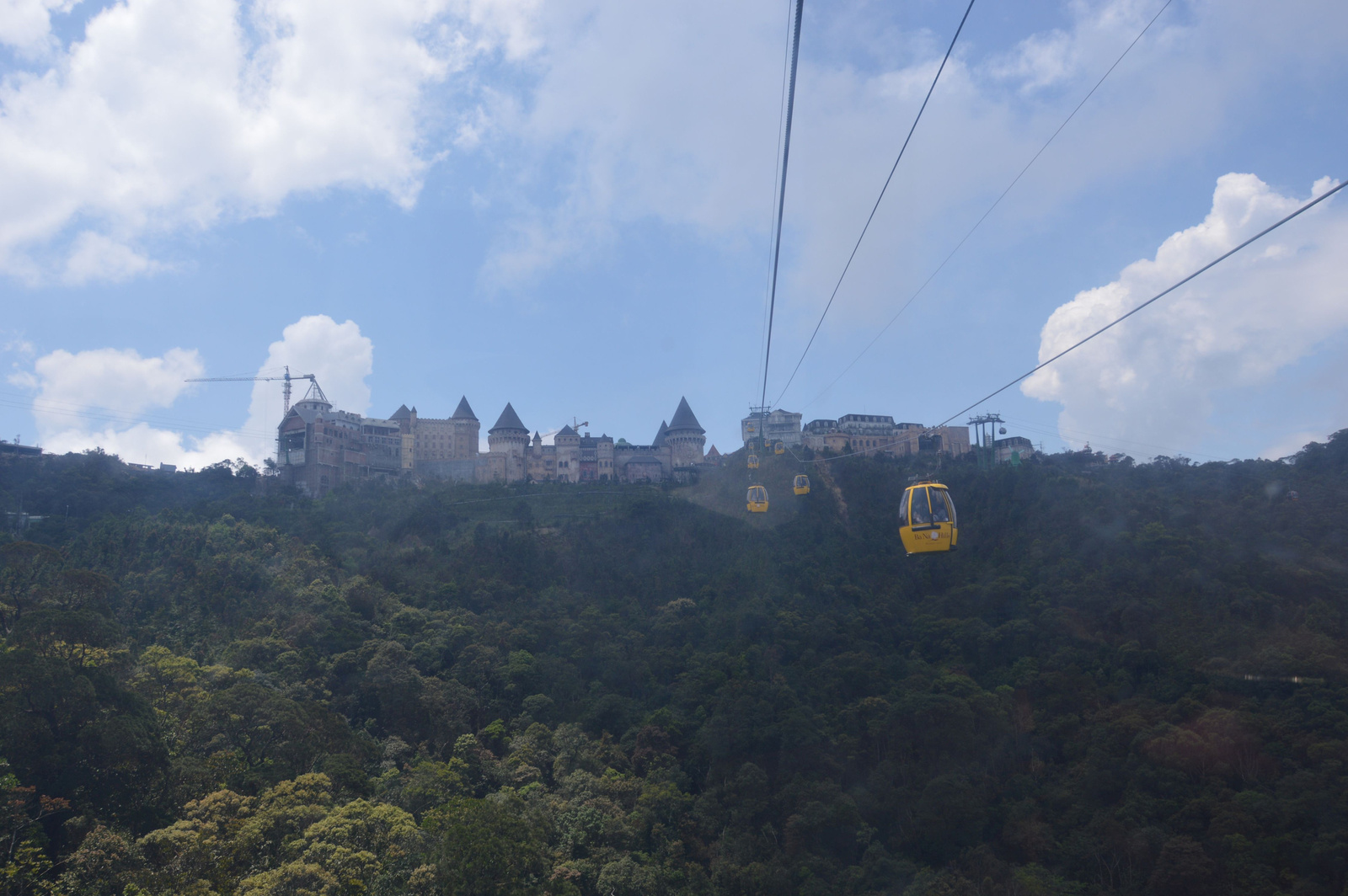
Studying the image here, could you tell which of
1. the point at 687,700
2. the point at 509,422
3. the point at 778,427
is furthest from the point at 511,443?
the point at 687,700

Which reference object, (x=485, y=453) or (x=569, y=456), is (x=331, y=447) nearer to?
(x=485, y=453)

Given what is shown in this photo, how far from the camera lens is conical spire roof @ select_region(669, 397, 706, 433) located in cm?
8919

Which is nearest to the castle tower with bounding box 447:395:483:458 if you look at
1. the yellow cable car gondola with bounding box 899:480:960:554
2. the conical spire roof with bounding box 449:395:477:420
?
the conical spire roof with bounding box 449:395:477:420

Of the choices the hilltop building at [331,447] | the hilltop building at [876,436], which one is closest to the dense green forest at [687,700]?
the hilltop building at [331,447]

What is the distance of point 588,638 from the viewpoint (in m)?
48.5

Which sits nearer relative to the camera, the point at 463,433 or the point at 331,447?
the point at 331,447

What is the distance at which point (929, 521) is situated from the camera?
22.5 metres

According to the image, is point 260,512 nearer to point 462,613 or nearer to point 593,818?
point 462,613

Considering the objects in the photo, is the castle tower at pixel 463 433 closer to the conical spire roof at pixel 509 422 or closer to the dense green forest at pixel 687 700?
the conical spire roof at pixel 509 422

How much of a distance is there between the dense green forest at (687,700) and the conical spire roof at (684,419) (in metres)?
26.4

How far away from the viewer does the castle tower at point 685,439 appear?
88250mm

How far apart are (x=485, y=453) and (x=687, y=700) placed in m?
48.2

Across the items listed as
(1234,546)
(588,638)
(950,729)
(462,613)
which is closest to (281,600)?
(462,613)

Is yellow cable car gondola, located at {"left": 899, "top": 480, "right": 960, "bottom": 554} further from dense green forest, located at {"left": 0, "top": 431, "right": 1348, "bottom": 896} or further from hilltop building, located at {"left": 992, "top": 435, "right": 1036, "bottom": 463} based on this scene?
hilltop building, located at {"left": 992, "top": 435, "right": 1036, "bottom": 463}
